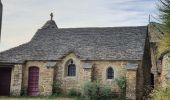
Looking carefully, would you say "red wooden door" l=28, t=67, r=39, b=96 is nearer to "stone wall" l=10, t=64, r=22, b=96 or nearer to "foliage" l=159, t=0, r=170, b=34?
"stone wall" l=10, t=64, r=22, b=96

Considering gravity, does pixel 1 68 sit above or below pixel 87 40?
below

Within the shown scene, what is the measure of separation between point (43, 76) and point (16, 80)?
2.74m

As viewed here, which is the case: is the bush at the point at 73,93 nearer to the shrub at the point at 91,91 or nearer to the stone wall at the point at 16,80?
the shrub at the point at 91,91

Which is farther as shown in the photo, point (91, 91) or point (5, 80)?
point (5, 80)

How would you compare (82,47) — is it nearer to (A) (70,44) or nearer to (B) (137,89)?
(A) (70,44)

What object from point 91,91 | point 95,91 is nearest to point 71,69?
point 91,91

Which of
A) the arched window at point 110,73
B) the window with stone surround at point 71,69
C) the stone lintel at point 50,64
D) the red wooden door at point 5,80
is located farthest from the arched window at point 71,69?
the red wooden door at point 5,80

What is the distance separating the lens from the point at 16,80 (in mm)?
40188

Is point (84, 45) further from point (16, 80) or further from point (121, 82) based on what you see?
point (16, 80)

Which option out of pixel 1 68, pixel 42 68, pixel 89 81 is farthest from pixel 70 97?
pixel 1 68

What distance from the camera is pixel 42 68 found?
4031 centimetres

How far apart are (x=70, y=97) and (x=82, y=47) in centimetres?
577

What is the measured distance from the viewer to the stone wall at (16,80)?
3991cm

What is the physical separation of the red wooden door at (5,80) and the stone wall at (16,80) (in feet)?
5.10
